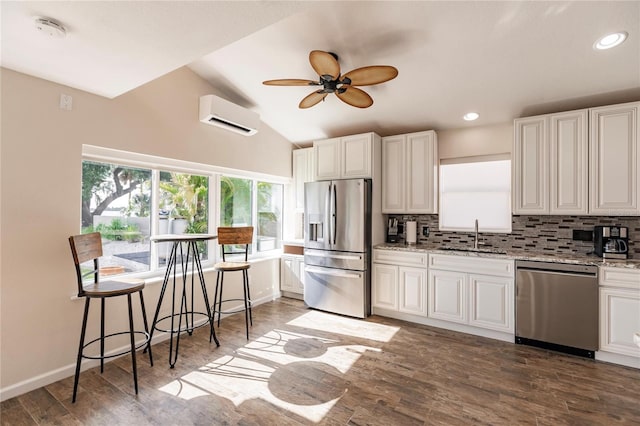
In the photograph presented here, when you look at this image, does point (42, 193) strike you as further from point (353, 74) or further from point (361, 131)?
point (361, 131)

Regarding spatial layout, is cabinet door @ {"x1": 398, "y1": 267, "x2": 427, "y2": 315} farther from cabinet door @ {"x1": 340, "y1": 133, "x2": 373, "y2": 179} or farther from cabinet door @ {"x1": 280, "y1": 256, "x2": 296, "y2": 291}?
cabinet door @ {"x1": 280, "y1": 256, "x2": 296, "y2": 291}

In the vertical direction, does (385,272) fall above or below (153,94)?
below

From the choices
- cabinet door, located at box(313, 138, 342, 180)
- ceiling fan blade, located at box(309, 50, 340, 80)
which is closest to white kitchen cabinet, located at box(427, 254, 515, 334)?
cabinet door, located at box(313, 138, 342, 180)

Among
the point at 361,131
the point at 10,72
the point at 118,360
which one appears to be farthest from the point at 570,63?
the point at 118,360

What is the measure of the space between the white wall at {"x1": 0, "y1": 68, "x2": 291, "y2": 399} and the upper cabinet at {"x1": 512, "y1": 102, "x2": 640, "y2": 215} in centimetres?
398

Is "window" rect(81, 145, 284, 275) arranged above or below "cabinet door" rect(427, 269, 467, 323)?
above

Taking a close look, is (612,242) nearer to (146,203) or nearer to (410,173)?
(410,173)

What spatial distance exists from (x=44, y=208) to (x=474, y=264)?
4.02 m

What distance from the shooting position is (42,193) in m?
2.34

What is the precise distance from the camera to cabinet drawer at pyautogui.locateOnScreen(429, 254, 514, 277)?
10.4 feet

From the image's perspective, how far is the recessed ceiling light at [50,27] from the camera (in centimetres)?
168

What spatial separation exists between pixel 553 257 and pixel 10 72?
4.84m

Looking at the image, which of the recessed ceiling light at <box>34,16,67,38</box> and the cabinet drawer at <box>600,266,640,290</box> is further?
the cabinet drawer at <box>600,266,640,290</box>

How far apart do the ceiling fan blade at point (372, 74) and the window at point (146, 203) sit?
2.11 m
